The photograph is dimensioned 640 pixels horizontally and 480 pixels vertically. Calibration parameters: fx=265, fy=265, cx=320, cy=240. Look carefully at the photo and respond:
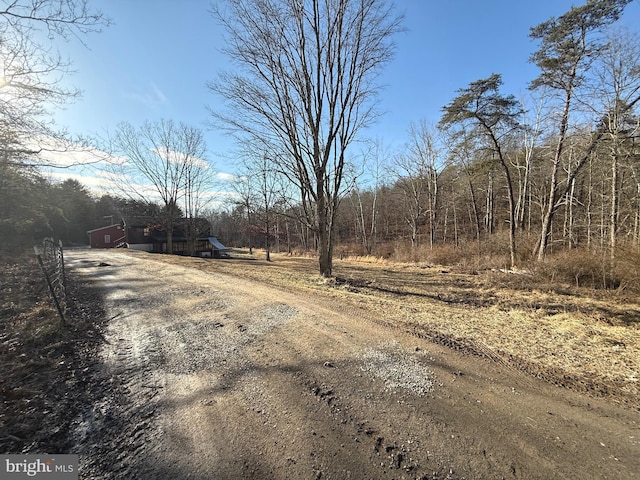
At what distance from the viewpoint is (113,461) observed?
6.83 feet

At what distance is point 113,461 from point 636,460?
399cm

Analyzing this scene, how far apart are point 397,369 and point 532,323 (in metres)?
3.89

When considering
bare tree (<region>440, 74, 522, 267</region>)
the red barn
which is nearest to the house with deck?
the red barn

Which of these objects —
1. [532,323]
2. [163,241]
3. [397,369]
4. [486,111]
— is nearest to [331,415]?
[397,369]

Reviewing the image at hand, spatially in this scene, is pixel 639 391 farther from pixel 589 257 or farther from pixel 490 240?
pixel 490 240

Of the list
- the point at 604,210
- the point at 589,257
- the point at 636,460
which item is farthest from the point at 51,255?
the point at 604,210

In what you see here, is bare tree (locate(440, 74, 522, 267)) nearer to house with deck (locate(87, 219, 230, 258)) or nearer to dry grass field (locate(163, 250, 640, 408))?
dry grass field (locate(163, 250, 640, 408))

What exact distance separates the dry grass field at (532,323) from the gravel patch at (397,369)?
953 millimetres

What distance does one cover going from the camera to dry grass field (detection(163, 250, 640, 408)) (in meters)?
3.34

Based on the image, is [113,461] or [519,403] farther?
[519,403]

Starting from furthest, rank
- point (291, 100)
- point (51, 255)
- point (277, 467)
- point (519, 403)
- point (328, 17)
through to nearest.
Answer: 1. point (291, 100)
2. point (328, 17)
3. point (51, 255)
4. point (519, 403)
5. point (277, 467)

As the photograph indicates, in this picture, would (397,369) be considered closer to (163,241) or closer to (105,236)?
(163,241)

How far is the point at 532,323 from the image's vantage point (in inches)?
209

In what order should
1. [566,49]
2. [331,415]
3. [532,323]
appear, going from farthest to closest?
[566,49] → [532,323] → [331,415]
